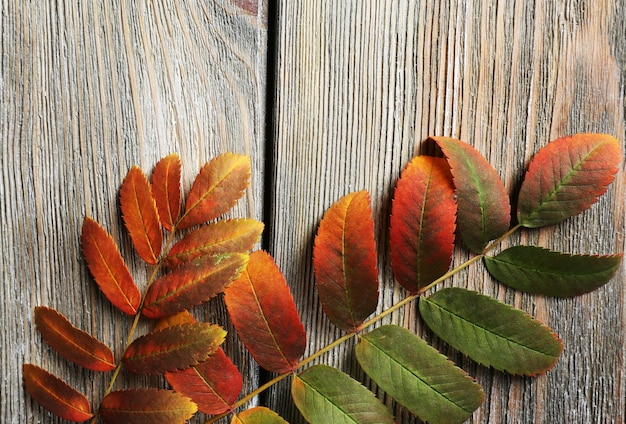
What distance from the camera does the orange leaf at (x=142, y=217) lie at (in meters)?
0.60

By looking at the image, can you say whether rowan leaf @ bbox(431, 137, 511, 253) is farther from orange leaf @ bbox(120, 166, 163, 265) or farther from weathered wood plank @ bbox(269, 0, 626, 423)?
orange leaf @ bbox(120, 166, 163, 265)

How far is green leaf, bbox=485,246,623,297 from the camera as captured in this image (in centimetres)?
60

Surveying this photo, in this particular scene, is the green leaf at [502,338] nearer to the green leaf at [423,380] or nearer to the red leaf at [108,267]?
the green leaf at [423,380]

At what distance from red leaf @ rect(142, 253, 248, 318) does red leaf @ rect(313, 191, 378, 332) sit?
0.28ft

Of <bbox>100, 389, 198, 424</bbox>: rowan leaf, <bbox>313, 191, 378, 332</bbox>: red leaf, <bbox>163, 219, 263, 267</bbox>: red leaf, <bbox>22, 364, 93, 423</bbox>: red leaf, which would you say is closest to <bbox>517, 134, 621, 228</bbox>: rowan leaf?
<bbox>313, 191, 378, 332</bbox>: red leaf

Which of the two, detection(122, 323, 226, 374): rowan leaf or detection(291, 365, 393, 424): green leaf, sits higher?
detection(122, 323, 226, 374): rowan leaf

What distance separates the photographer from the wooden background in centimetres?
62

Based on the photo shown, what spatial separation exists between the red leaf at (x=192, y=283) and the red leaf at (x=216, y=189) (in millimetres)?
49

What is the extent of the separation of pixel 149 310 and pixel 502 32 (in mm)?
476

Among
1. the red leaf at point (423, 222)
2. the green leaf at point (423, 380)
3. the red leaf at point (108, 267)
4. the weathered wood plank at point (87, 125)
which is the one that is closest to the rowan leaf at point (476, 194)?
the red leaf at point (423, 222)

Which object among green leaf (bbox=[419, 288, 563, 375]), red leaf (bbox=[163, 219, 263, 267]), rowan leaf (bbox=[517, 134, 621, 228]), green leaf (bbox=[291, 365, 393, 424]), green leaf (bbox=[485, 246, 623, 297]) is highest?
rowan leaf (bbox=[517, 134, 621, 228])

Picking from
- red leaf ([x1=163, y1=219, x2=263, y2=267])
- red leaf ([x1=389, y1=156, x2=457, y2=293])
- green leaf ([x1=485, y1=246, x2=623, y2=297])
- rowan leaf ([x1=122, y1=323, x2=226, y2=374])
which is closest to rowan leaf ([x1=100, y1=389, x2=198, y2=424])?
rowan leaf ([x1=122, y1=323, x2=226, y2=374])

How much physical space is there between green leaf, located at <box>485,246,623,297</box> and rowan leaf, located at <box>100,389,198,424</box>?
0.36 metres

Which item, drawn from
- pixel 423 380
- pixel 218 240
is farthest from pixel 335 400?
pixel 218 240
